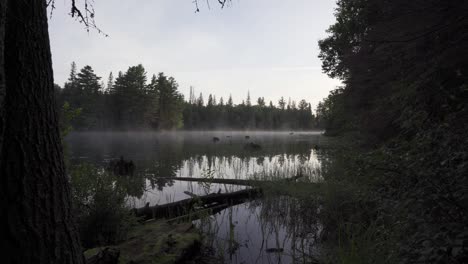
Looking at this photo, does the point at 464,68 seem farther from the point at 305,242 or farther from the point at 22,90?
the point at 22,90

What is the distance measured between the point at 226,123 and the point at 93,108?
2118 inches

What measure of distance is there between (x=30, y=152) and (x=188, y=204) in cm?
539

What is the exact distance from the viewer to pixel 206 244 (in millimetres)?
5348

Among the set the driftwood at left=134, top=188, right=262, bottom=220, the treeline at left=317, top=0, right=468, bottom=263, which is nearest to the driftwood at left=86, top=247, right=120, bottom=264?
the driftwood at left=134, top=188, right=262, bottom=220

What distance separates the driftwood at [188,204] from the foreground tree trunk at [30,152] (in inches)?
147

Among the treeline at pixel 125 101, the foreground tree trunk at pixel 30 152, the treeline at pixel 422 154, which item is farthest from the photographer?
the treeline at pixel 125 101

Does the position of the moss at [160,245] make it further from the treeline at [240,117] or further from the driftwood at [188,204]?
the treeline at [240,117]

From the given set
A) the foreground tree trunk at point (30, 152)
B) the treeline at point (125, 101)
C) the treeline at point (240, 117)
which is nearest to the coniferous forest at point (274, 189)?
the foreground tree trunk at point (30, 152)

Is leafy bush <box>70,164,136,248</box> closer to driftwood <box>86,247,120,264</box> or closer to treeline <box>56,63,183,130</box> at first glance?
driftwood <box>86,247,120,264</box>

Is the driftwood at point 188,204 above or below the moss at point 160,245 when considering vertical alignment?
below

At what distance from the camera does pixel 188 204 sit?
23.5ft

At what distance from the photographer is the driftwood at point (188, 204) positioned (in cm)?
648

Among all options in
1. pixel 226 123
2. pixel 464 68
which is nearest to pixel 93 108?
pixel 226 123

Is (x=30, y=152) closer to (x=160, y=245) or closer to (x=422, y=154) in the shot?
(x=160, y=245)
